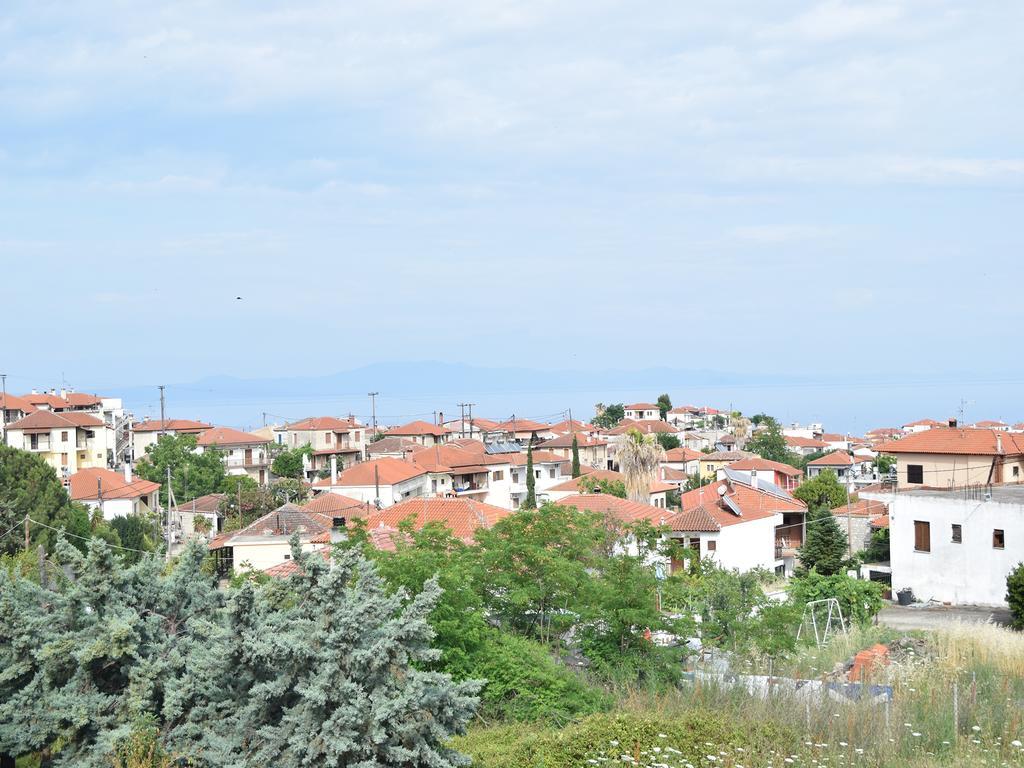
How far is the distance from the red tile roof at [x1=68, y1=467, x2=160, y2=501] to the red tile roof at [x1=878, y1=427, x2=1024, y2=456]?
133 ft

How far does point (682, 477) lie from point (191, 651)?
75.0m

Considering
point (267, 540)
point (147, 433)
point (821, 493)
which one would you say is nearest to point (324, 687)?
point (267, 540)

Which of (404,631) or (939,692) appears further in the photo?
(939,692)

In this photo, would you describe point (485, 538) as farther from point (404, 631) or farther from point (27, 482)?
point (27, 482)

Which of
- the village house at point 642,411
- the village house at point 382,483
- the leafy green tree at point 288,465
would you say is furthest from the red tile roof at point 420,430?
the village house at point 642,411

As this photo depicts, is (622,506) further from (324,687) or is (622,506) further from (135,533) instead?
(324,687)

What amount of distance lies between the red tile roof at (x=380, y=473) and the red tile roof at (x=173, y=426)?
3600 centimetres

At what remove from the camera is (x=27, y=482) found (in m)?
40.0

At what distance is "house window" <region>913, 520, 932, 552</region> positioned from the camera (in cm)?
2731

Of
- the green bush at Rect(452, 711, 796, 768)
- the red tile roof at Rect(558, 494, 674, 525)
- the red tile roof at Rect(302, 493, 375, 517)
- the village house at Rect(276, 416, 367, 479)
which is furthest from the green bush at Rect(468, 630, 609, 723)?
the village house at Rect(276, 416, 367, 479)

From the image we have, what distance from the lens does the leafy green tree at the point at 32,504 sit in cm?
3491

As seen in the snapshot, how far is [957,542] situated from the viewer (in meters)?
26.6

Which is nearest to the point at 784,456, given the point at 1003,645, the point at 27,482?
the point at 27,482

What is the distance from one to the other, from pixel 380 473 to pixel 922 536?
34847 mm
